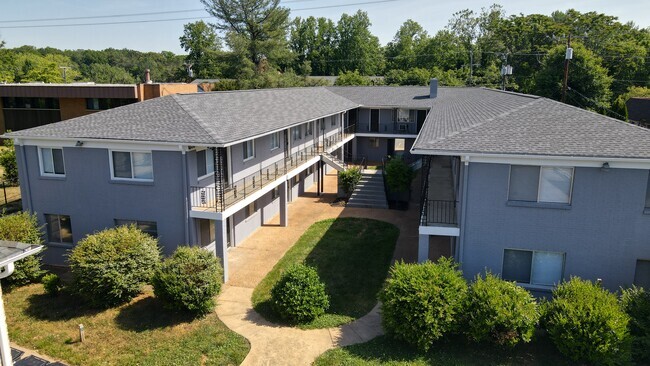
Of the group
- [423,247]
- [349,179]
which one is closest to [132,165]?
[423,247]

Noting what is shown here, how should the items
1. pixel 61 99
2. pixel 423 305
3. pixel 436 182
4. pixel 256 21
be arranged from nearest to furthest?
pixel 423 305
pixel 436 182
pixel 61 99
pixel 256 21

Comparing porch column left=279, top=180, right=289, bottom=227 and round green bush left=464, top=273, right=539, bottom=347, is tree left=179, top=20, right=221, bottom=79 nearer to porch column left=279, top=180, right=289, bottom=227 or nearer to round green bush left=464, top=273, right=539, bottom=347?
porch column left=279, top=180, right=289, bottom=227

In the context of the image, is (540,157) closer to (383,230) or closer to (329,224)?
(383,230)

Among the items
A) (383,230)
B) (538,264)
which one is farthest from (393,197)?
(538,264)

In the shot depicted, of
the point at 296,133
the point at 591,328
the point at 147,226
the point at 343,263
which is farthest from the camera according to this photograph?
the point at 296,133

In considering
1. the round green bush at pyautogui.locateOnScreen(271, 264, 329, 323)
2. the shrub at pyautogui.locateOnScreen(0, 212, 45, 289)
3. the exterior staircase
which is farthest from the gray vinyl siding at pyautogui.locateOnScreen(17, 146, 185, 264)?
the exterior staircase

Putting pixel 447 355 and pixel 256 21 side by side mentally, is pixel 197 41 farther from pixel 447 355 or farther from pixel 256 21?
pixel 447 355
